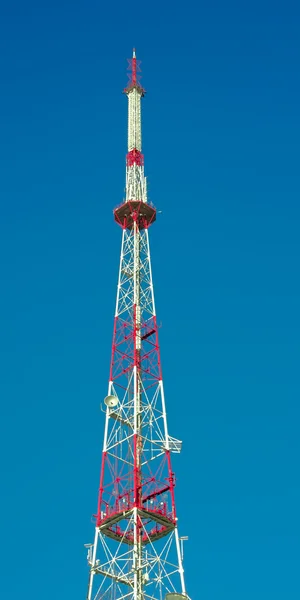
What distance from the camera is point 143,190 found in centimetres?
8194

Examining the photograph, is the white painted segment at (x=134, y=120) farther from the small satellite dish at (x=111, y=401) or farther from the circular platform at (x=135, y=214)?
the small satellite dish at (x=111, y=401)

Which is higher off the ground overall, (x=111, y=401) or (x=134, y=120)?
(x=134, y=120)

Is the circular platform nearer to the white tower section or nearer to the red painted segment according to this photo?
the white tower section

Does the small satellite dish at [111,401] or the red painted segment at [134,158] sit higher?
the red painted segment at [134,158]

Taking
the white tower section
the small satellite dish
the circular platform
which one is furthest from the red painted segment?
the small satellite dish

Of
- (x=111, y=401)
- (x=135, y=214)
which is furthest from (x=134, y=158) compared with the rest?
(x=111, y=401)

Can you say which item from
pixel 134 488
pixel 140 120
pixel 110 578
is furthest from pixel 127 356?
pixel 140 120

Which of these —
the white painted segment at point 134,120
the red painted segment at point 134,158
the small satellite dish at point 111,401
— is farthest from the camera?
the white painted segment at point 134,120

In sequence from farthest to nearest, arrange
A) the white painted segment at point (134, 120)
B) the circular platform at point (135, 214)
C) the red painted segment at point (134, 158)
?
the white painted segment at point (134, 120) < the red painted segment at point (134, 158) < the circular platform at point (135, 214)

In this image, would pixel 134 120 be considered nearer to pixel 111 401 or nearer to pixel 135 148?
pixel 135 148

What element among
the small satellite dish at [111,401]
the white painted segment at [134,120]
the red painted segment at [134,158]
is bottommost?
the small satellite dish at [111,401]

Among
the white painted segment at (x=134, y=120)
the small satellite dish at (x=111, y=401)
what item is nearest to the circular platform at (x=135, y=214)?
the white painted segment at (x=134, y=120)

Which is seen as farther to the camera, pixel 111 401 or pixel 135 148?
pixel 135 148

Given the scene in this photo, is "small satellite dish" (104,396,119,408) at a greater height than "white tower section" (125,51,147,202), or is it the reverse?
"white tower section" (125,51,147,202)
